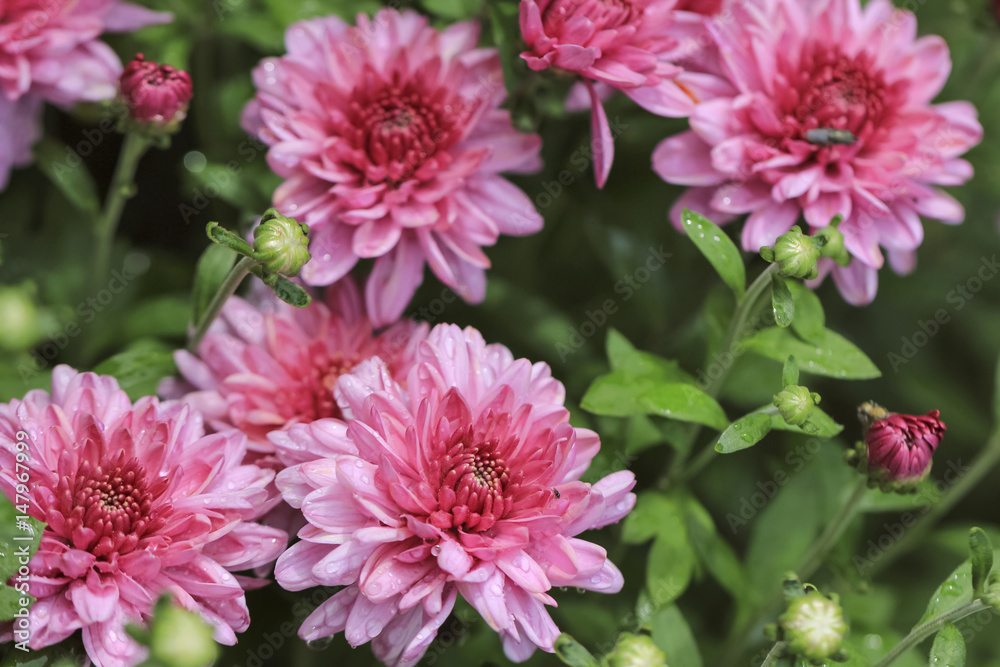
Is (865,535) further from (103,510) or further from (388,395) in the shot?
(103,510)

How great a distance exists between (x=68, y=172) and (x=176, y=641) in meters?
0.61

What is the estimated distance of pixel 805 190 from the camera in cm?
84

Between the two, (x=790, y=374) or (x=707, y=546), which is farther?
(x=707, y=546)

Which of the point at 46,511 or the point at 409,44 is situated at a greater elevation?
the point at 409,44

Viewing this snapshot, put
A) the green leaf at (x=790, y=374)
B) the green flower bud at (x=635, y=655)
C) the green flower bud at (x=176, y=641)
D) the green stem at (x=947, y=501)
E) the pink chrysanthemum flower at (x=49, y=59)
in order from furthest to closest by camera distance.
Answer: the green stem at (x=947, y=501) < the pink chrysanthemum flower at (x=49, y=59) < the green leaf at (x=790, y=374) < the green flower bud at (x=635, y=655) < the green flower bud at (x=176, y=641)

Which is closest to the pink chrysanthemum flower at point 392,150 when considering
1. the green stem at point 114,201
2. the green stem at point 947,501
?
the green stem at point 114,201

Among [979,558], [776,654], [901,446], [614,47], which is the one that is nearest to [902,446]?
[901,446]

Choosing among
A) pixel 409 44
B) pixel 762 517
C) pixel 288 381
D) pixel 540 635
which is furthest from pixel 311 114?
pixel 762 517

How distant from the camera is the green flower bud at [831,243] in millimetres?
739

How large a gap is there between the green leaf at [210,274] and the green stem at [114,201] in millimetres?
125

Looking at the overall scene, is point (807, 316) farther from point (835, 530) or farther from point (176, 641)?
Result: point (176, 641)

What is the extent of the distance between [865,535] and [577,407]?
A: 53 cm

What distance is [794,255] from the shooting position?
70 centimetres

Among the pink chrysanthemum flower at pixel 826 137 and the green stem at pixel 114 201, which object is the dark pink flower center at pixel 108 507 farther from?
the pink chrysanthemum flower at pixel 826 137
